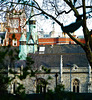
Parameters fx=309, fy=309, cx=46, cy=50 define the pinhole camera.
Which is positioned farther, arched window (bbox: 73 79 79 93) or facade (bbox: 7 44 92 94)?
arched window (bbox: 73 79 79 93)

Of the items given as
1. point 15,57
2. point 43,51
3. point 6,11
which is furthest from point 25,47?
point 15,57

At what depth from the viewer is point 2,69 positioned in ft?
25.3

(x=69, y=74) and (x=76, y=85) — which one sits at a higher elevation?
(x=69, y=74)

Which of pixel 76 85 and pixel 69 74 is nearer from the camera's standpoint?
pixel 69 74

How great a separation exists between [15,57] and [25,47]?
39419mm

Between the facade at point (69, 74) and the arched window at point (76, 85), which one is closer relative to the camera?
the facade at point (69, 74)

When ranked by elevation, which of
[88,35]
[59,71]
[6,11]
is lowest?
[59,71]

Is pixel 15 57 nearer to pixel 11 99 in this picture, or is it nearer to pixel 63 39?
pixel 11 99

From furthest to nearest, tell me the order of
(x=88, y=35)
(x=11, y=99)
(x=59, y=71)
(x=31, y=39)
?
(x=31, y=39)
(x=59, y=71)
(x=88, y=35)
(x=11, y=99)

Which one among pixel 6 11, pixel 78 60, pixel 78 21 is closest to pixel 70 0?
pixel 78 21

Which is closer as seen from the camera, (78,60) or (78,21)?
(78,21)

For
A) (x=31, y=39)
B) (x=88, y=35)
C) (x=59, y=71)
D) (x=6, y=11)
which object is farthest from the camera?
(x=31, y=39)

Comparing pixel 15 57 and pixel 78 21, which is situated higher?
pixel 78 21

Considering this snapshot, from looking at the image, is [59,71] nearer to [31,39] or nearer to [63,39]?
[31,39]
